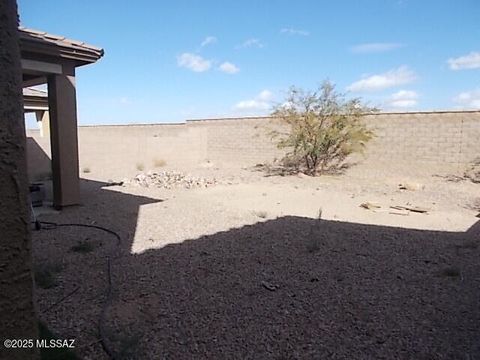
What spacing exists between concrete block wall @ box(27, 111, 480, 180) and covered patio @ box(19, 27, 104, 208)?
8.61 meters

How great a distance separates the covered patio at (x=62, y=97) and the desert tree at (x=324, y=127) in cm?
1069

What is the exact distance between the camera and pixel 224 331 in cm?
386

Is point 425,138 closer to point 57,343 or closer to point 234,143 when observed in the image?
point 234,143

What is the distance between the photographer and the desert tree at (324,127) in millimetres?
18125

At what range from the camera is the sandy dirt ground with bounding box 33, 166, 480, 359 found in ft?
12.0

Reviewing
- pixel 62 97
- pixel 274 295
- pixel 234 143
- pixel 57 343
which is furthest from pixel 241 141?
pixel 57 343

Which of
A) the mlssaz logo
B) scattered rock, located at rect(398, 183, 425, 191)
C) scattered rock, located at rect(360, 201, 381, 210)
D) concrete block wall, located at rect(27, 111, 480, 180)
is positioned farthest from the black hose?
scattered rock, located at rect(398, 183, 425, 191)

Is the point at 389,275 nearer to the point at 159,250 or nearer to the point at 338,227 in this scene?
the point at 338,227

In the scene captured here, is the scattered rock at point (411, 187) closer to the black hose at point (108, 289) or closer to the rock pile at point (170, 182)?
the rock pile at point (170, 182)

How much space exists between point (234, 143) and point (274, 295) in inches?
772

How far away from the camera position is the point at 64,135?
9.77 m

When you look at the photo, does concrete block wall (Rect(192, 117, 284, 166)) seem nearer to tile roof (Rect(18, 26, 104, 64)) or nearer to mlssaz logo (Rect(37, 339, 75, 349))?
tile roof (Rect(18, 26, 104, 64))

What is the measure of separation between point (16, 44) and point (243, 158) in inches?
865

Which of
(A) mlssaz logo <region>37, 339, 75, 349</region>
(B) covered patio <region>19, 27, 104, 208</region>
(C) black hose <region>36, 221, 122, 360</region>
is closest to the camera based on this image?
(A) mlssaz logo <region>37, 339, 75, 349</region>
